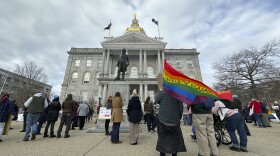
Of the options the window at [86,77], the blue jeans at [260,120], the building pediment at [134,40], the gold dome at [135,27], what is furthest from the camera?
the gold dome at [135,27]

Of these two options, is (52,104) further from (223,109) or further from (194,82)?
(223,109)

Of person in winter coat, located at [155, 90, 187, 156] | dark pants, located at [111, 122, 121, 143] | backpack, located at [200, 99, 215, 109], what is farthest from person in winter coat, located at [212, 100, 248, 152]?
dark pants, located at [111, 122, 121, 143]

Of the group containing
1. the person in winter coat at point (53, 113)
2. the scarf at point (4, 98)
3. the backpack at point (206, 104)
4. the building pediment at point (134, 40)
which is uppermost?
the building pediment at point (134, 40)

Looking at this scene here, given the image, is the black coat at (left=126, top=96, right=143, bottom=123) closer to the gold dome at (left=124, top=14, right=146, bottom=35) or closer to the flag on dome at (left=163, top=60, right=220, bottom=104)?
the flag on dome at (left=163, top=60, right=220, bottom=104)

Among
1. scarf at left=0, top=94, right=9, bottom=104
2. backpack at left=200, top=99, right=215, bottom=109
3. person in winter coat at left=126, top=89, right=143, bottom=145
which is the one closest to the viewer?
backpack at left=200, top=99, right=215, bottom=109

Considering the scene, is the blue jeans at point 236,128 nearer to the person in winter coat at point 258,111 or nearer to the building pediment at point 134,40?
the person in winter coat at point 258,111

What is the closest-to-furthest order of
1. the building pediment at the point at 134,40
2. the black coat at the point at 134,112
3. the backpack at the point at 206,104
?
the backpack at the point at 206,104 → the black coat at the point at 134,112 → the building pediment at the point at 134,40

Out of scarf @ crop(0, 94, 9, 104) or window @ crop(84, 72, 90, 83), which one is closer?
scarf @ crop(0, 94, 9, 104)

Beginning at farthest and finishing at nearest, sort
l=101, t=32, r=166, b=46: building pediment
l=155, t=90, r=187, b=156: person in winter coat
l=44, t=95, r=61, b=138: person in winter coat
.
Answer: l=101, t=32, r=166, b=46: building pediment, l=44, t=95, r=61, b=138: person in winter coat, l=155, t=90, r=187, b=156: person in winter coat

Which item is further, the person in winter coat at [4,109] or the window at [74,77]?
the window at [74,77]

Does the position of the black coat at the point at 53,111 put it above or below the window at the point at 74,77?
below

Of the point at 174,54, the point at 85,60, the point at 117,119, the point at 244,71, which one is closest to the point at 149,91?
the point at 174,54

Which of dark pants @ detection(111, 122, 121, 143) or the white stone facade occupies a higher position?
the white stone facade

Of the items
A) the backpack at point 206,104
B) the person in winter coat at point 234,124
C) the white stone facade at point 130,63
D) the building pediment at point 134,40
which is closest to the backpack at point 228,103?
the person in winter coat at point 234,124
